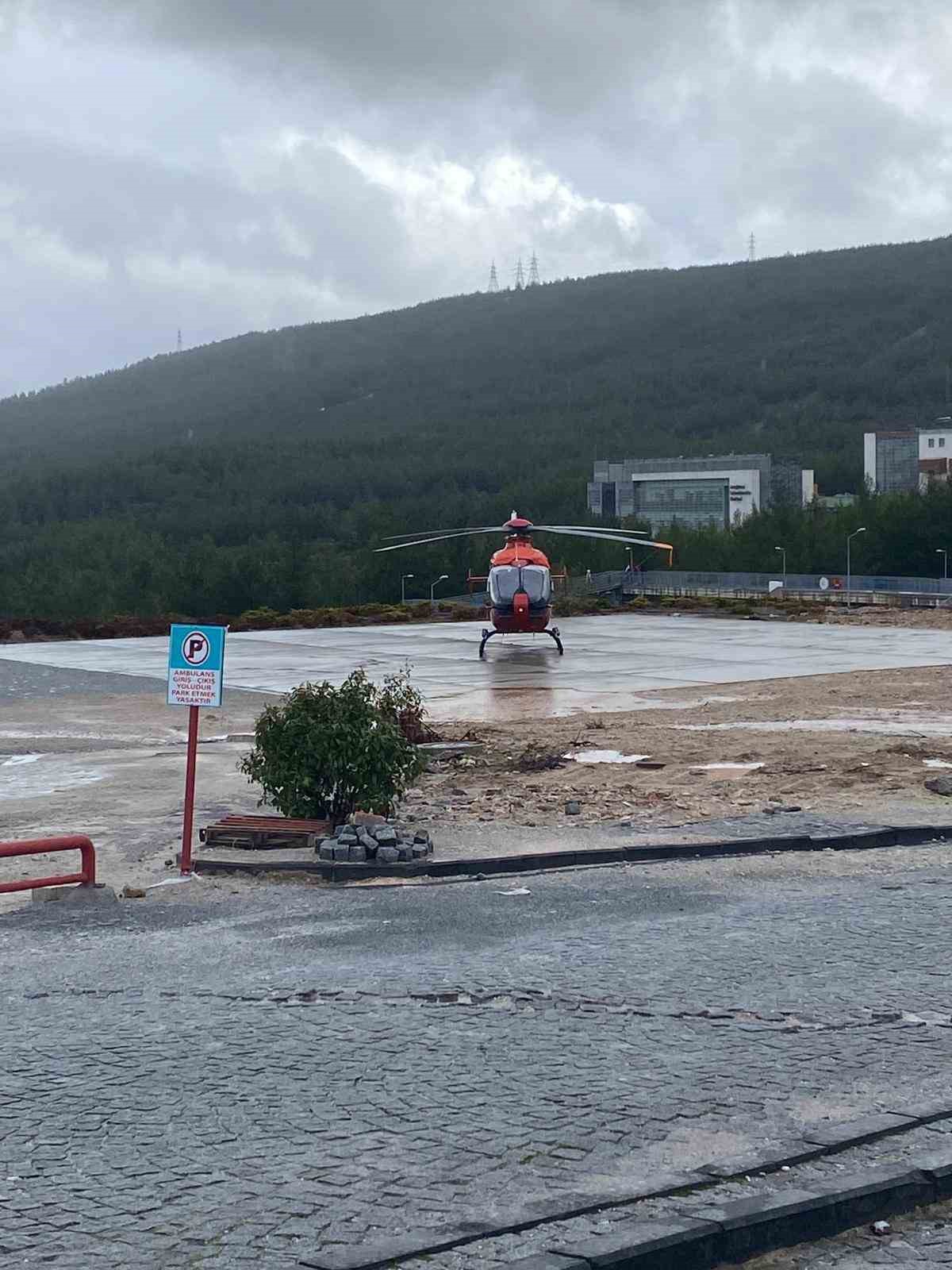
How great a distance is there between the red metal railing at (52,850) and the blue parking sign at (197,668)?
203 centimetres

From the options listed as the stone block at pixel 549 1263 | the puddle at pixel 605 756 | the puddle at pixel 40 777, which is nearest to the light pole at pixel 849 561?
the puddle at pixel 605 756

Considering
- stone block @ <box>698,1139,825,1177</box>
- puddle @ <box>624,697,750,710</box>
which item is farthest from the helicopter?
stone block @ <box>698,1139,825,1177</box>

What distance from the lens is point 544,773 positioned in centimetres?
1894

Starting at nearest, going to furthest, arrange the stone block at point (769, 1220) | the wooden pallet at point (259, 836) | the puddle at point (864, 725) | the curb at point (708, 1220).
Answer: the curb at point (708, 1220), the stone block at point (769, 1220), the wooden pallet at point (259, 836), the puddle at point (864, 725)

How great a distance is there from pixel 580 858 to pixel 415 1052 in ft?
18.3

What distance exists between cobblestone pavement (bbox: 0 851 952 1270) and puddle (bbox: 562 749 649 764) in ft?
27.3

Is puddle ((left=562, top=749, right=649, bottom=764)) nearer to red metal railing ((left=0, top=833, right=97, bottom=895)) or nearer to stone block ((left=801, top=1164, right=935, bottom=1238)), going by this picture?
red metal railing ((left=0, top=833, right=97, bottom=895))

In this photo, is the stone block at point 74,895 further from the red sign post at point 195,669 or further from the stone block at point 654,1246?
the stone block at point 654,1246

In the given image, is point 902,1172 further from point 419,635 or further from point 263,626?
point 263,626

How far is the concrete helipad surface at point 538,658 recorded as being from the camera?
105ft

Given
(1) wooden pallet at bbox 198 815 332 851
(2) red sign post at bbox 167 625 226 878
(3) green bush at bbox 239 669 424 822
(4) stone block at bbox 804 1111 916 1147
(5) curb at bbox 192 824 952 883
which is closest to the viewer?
(4) stone block at bbox 804 1111 916 1147

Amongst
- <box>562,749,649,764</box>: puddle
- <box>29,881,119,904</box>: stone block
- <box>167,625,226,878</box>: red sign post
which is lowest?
<box>29,881,119,904</box>: stone block

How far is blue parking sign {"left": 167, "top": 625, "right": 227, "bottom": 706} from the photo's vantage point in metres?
13.4

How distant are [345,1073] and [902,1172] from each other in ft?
8.72
